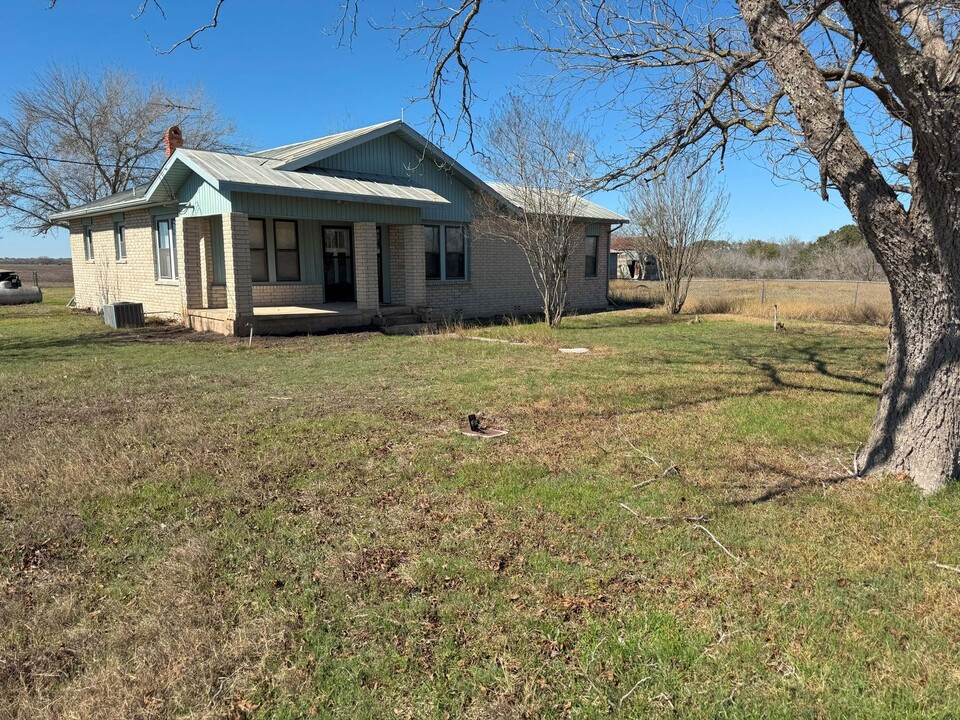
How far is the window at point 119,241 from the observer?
58.8 ft

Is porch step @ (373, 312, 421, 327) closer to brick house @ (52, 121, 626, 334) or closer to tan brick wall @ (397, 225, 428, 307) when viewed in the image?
brick house @ (52, 121, 626, 334)

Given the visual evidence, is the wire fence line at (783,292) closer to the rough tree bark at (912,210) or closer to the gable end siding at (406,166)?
the gable end siding at (406,166)

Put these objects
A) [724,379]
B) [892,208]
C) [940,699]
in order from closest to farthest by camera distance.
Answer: [940,699] < [892,208] < [724,379]

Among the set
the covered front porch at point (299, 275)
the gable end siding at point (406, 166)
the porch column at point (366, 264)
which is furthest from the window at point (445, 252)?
the porch column at point (366, 264)

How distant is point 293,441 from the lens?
228 inches

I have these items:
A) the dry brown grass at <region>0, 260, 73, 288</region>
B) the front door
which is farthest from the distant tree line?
the dry brown grass at <region>0, 260, 73, 288</region>

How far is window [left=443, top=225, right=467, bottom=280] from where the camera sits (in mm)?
17500

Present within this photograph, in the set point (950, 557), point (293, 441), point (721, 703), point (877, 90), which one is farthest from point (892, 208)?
point (293, 441)

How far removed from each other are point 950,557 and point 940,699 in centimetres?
146

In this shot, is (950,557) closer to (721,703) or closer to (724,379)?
(721,703)

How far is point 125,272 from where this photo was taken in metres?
17.8

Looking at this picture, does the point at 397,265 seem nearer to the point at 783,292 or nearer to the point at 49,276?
the point at 783,292

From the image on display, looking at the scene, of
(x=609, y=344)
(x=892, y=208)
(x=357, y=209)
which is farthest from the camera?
(x=357, y=209)

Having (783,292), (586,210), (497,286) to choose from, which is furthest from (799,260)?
(497,286)
